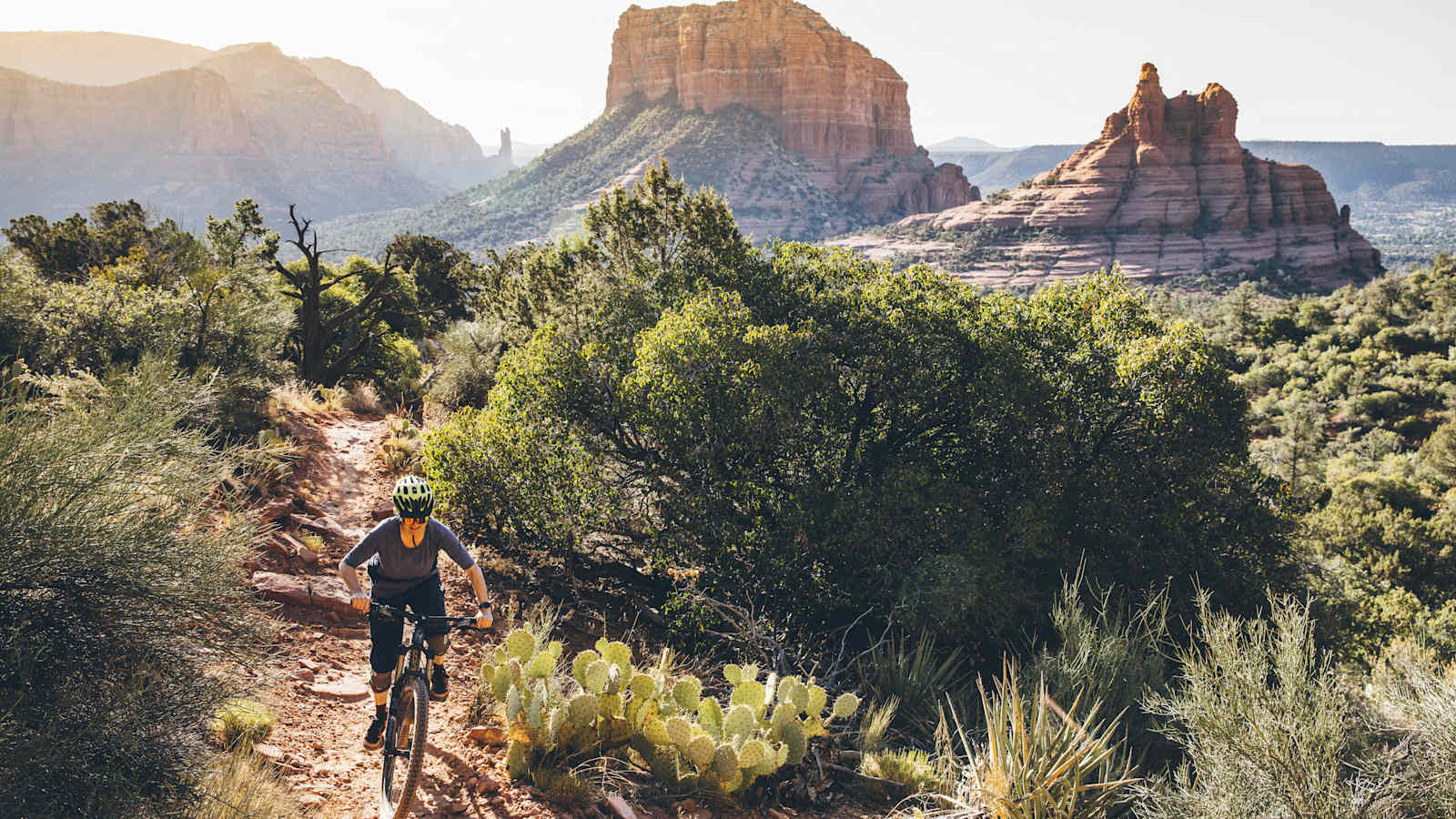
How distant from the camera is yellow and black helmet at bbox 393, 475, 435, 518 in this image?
442cm

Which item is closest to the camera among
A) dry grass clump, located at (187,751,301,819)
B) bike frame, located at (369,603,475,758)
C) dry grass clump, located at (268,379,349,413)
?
dry grass clump, located at (187,751,301,819)

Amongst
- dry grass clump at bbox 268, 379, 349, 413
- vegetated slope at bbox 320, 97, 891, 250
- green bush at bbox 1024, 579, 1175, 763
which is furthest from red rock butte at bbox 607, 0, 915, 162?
green bush at bbox 1024, 579, 1175, 763

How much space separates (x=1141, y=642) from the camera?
7395 mm

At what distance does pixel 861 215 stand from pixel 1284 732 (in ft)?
477

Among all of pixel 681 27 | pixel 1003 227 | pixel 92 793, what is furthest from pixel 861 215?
pixel 92 793

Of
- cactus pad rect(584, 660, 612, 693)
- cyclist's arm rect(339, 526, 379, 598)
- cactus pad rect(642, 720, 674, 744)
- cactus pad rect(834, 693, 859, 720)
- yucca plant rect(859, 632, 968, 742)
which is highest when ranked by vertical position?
cyclist's arm rect(339, 526, 379, 598)

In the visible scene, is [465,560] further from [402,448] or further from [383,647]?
[402,448]

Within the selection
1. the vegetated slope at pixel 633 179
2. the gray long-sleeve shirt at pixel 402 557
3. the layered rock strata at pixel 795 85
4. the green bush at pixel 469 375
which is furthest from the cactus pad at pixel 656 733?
the layered rock strata at pixel 795 85

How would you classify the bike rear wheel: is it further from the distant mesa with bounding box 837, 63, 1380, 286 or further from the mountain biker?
the distant mesa with bounding box 837, 63, 1380, 286

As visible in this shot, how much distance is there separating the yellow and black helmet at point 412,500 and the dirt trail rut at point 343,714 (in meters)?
1.43

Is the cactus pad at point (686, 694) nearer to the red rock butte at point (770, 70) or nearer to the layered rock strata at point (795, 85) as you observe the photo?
the layered rock strata at point (795, 85)

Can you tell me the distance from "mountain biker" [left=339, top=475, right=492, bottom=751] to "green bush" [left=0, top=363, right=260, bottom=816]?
0.82m

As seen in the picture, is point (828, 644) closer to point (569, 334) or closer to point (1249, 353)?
point (569, 334)

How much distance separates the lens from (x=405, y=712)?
451 cm
